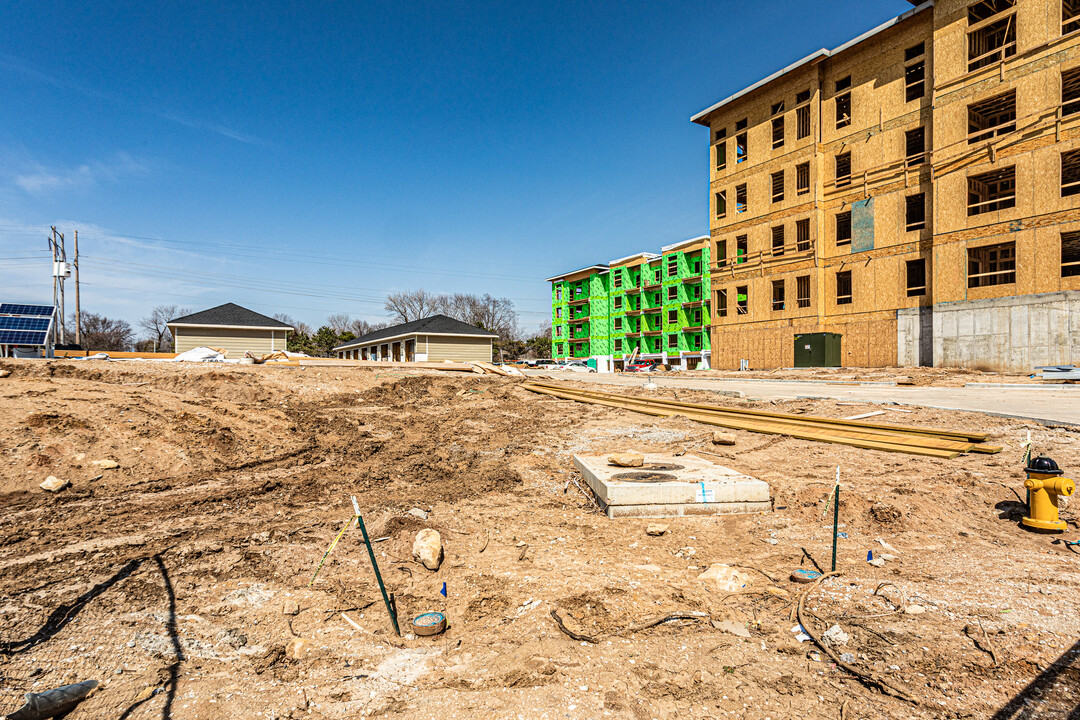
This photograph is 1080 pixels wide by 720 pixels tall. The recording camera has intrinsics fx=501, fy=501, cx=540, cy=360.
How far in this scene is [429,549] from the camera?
450 centimetres

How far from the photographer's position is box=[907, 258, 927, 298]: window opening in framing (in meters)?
23.8

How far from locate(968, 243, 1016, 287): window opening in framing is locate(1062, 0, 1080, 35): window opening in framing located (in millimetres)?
8353

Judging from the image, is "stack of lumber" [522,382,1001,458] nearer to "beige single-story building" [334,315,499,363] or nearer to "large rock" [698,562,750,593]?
"large rock" [698,562,750,593]

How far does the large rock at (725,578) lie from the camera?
3.87m

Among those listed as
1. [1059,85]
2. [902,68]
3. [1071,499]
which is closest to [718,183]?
[902,68]

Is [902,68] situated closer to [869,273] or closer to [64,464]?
[869,273]

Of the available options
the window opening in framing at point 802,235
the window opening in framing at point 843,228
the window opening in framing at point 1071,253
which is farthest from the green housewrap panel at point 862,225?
the window opening in framing at point 1071,253

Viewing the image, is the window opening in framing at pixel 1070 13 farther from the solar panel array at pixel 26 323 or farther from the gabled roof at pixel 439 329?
the solar panel array at pixel 26 323

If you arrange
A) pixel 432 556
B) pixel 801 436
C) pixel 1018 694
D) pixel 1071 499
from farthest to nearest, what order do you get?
pixel 801 436 < pixel 1071 499 < pixel 432 556 < pixel 1018 694

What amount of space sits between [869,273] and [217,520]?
29180mm

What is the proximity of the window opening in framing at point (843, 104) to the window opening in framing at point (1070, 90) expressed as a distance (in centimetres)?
819

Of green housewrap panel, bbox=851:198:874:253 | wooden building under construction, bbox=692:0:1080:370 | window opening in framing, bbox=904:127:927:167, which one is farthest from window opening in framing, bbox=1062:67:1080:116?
green housewrap panel, bbox=851:198:874:253

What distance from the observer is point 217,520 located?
5.39 metres

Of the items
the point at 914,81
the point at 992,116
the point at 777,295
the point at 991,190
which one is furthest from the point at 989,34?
the point at 777,295
